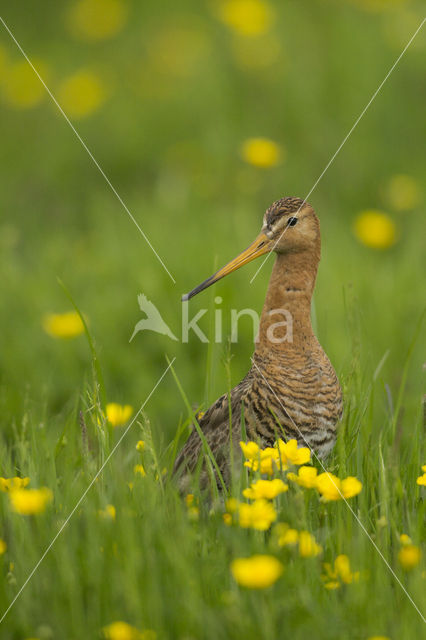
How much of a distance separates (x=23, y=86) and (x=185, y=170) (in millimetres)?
2473

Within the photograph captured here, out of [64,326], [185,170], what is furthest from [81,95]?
[64,326]

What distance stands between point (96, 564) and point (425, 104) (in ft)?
21.0

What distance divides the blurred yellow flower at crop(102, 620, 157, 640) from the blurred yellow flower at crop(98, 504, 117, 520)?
13.1 inches

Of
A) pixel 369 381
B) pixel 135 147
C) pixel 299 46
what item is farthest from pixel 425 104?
pixel 369 381

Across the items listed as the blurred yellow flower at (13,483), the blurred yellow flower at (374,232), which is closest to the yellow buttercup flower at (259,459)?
the blurred yellow flower at (13,483)

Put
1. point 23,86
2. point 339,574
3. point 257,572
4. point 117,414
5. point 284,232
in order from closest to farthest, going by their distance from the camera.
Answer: point 257,572 < point 339,574 < point 284,232 < point 117,414 < point 23,86

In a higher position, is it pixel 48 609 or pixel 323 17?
pixel 323 17

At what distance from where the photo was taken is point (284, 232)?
2.75m

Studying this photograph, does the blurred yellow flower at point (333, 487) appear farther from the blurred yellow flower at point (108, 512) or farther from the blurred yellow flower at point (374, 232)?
the blurred yellow flower at point (374, 232)

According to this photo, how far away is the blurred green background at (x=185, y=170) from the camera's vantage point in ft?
16.1

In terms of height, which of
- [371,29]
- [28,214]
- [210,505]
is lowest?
[210,505]

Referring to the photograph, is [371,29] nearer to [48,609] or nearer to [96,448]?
[96,448]

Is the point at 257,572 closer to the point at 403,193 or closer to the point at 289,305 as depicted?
the point at 289,305

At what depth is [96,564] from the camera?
7.29 ft
